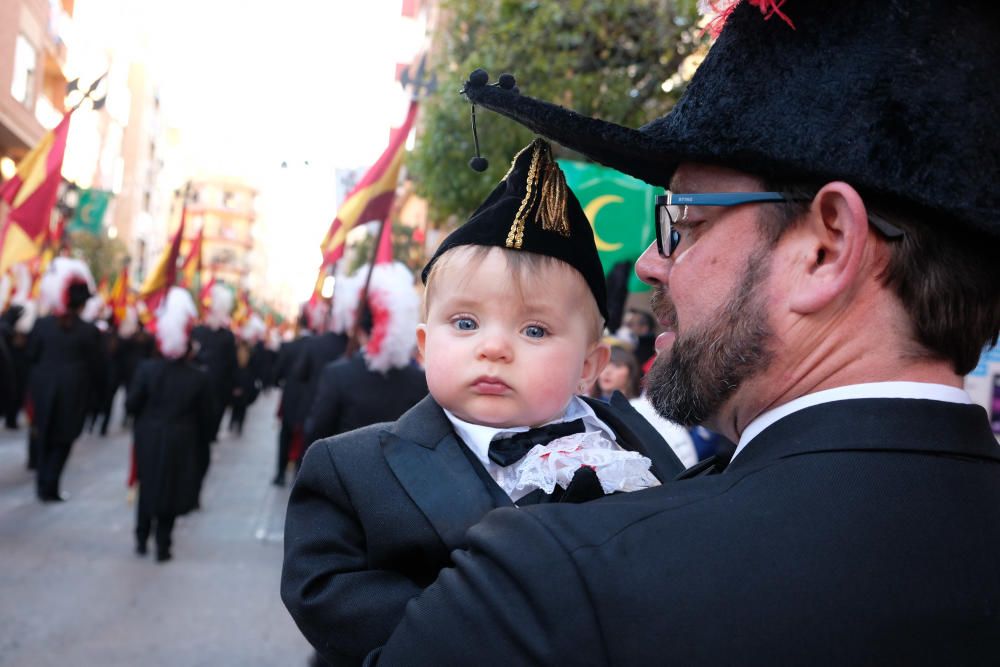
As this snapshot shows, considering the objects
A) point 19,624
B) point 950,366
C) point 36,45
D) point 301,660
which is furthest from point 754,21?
point 36,45

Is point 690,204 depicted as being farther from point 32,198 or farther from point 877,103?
point 32,198

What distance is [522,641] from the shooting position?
1.09 metres

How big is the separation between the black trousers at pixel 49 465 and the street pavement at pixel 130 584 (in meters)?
0.19

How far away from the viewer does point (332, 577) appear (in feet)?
5.80

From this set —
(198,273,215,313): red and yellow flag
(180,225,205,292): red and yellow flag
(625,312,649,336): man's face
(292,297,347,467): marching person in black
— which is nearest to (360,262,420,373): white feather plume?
(625,312,649,336): man's face

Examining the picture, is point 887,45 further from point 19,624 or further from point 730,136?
point 19,624

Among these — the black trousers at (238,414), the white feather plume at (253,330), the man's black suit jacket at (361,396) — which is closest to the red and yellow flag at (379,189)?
the man's black suit jacket at (361,396)

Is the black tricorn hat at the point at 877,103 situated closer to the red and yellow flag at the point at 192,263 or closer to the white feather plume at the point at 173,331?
the white feather plume at the point at 173,331

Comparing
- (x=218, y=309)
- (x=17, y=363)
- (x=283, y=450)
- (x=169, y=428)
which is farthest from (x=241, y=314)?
(x=169, y=428)

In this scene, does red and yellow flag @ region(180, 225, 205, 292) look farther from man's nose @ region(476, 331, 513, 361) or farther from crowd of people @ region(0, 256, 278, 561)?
man's nose @ region(476, 331, 513, 361)

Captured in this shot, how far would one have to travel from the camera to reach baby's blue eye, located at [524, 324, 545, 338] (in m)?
2.03

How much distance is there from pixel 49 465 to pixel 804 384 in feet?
31.6

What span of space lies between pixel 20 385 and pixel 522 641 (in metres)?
15.4

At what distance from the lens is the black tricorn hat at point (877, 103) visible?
1264 mm
